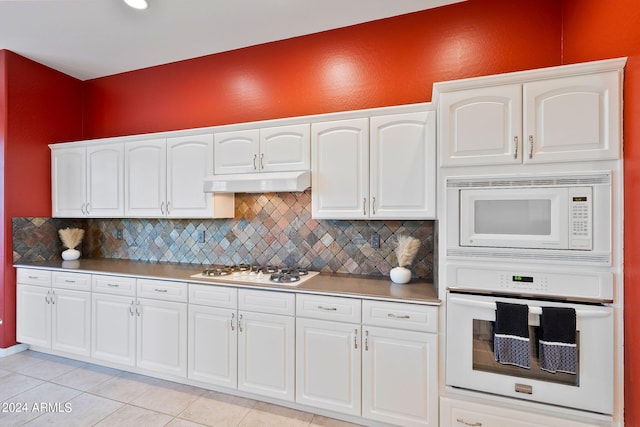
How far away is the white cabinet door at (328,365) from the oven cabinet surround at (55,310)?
2.11 m

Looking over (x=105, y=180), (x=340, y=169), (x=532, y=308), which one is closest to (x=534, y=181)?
(x=532, y=308)

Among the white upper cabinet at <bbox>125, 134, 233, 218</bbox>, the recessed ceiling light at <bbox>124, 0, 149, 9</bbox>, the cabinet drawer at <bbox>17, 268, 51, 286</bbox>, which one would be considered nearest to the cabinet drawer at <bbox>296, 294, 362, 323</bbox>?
the white upper cabinet at <bbox>125, 134, 233, 218</bbox>

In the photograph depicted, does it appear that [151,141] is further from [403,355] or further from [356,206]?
[403,355]

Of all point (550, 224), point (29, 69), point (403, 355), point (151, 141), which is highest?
point (29, 69)

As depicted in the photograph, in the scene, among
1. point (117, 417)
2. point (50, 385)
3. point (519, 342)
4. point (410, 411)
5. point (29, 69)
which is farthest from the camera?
point (29, 69)

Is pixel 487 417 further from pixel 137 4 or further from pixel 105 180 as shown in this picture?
pixel 105 180

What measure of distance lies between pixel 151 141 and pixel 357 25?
220cm

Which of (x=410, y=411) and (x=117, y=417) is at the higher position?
(x=410, y=411)

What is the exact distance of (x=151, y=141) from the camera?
3072 mm

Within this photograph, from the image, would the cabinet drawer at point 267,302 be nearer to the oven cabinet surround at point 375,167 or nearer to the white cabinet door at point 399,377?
the white cabinet door at point 399,377

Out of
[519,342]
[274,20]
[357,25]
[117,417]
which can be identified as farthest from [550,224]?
[117,417]

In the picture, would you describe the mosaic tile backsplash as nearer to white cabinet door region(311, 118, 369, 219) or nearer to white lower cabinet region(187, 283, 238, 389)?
white cabinet door region(311, 118, 369, 219)

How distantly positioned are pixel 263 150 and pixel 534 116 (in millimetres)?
1902

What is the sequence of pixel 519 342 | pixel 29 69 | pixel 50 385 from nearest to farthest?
pixel 519 342 → pixel 50 385 → pixel 29 69
